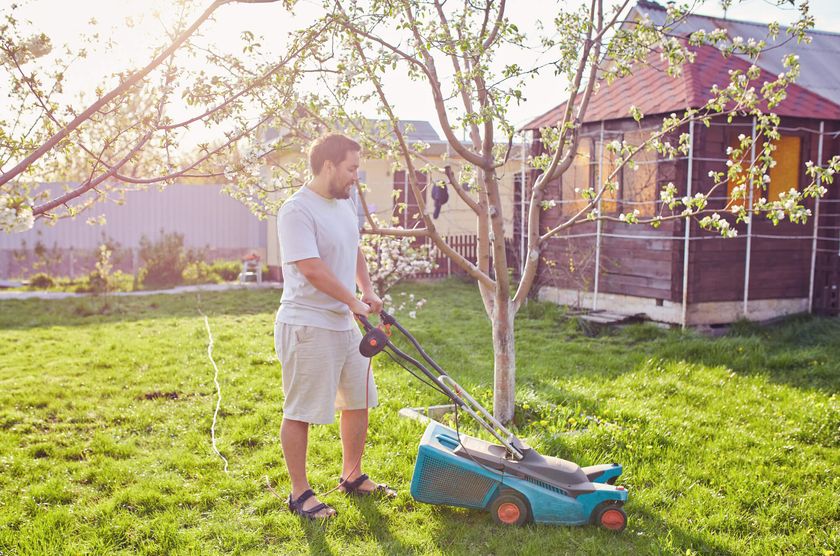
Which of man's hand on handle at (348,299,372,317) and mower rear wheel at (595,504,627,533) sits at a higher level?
man's hand on handle at (348,299,372,317)

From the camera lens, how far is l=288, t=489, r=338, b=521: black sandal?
12.6ft

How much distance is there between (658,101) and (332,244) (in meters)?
6.79

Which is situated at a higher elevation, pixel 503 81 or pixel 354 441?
pixel 503 81

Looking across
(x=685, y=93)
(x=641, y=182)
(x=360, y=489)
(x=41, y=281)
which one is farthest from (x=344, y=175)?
(x=41, y=281)

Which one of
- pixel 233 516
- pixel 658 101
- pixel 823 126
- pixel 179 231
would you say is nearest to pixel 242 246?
pixel 179 231

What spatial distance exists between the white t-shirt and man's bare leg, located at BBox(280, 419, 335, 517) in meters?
0.53

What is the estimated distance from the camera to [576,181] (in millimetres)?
10953

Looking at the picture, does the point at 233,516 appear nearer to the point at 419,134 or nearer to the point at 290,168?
the point at 290,168

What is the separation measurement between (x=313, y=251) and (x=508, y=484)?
1437 millimetres

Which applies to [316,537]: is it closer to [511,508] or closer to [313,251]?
[511,508]

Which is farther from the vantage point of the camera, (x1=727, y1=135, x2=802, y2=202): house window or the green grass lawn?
(x1=727, y1=135, x2=802, y2=202): house window

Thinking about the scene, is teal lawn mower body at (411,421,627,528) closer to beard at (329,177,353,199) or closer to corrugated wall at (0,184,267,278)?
beard at (329,177,353,199)

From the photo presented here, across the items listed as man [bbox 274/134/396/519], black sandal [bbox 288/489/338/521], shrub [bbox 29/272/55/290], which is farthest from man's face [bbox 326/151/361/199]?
shrub [bbox 29/272/55/290]

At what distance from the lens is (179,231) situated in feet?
58.9
